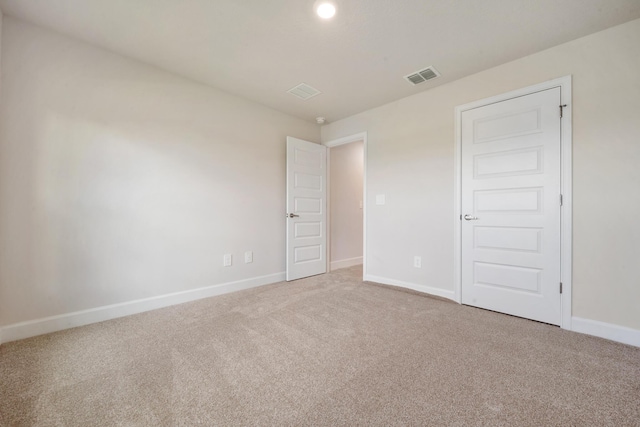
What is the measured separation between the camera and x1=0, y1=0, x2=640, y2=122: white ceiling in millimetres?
1806

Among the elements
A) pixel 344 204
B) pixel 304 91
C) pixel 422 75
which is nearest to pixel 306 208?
pixel 344 204

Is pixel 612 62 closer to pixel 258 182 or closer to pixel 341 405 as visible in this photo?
pixel 341 405

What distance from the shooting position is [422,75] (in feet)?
8.84

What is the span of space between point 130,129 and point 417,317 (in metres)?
3.22

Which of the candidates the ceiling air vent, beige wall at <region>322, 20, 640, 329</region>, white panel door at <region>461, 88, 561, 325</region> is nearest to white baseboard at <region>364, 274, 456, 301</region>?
beige wall at <region>322, 20, 640, 329</region>

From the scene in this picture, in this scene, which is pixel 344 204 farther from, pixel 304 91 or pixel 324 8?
pixel 324 8

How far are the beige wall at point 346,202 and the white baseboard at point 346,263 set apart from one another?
2 cm

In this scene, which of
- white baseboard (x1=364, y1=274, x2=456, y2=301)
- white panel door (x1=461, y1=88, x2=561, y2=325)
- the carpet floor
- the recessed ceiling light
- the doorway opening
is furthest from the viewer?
the doorway opening

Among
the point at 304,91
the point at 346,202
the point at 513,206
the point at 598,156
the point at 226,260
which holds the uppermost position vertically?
the point at 304,91

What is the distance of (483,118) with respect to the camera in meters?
2.61

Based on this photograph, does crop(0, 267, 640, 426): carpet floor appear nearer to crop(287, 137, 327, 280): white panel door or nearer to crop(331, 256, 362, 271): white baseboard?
crop(287, 137, 327, 280): white panel door

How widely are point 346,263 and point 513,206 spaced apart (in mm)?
2734

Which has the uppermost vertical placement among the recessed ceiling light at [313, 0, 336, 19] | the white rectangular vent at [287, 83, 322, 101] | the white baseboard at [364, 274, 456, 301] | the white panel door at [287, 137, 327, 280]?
the recessed ceiling light at [313, 0, 336, 19]

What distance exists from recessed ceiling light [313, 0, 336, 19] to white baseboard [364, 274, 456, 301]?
2.86m
